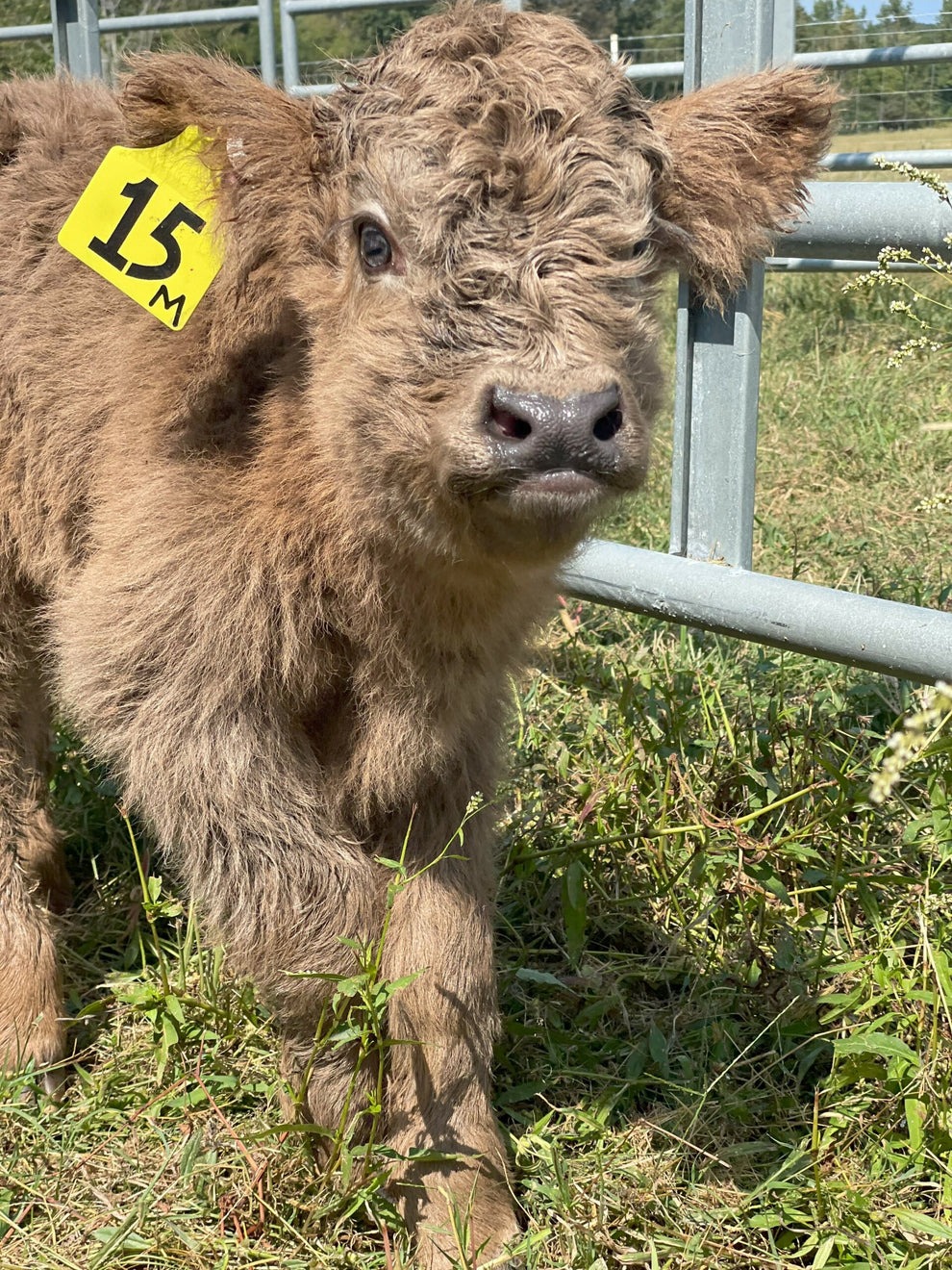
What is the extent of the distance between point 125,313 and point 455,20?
1002mm

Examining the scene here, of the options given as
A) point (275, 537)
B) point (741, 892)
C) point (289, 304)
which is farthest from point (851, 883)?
point (289, 304)

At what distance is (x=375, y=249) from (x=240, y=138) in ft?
1.28

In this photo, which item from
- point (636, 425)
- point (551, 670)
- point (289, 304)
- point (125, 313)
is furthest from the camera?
point (551, 670)

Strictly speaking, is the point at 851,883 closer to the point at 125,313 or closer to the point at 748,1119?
the point at 748,1119

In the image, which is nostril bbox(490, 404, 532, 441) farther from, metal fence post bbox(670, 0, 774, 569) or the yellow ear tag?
metal fence post bbox(670, 0, 774, 569)

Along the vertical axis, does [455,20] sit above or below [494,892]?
above

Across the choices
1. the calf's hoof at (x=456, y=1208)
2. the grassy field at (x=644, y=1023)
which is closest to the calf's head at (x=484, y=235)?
the grassy field at (x=644, y=1023)

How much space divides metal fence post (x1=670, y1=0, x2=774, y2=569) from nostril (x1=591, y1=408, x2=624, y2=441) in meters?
1.47

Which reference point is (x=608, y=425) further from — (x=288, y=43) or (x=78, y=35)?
(x=288, y=43)

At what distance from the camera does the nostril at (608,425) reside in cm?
236

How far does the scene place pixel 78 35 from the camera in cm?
656

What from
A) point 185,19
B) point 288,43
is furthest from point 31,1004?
point 185,19

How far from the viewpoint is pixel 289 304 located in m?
3.02

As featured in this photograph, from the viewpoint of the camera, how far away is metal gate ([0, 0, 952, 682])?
2840mm
